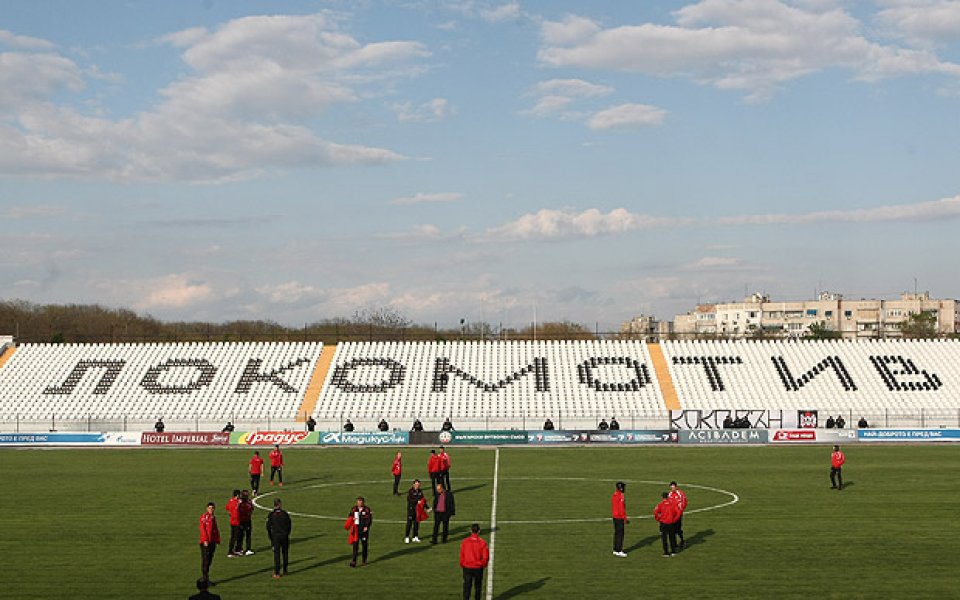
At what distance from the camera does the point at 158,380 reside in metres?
80.5

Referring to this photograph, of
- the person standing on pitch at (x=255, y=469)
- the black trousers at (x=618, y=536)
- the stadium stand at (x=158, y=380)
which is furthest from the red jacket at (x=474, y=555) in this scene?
the stadium stand at (x=158, y=380)

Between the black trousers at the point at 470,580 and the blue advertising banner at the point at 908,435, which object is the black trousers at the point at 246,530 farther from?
the blue advertising banner at the point at 908,435

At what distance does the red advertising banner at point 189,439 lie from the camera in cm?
6088

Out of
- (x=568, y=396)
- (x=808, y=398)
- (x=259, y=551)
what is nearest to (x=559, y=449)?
(x=568, y=396)

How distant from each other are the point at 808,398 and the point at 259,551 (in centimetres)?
5811

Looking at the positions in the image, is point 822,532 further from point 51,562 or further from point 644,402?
point 644,402

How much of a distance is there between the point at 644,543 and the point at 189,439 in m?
40.6

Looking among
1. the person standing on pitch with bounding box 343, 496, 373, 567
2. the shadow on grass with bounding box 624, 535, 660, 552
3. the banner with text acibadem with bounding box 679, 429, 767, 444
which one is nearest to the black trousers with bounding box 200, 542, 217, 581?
the person standing on pitch with bounding box 343, 496, 373, 567

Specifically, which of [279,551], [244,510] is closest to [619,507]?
[279,551]

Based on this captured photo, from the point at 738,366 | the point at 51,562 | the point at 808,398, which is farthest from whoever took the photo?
the point at 738,366

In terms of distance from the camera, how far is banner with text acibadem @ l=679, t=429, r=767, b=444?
2377 inches

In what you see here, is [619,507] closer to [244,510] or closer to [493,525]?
[493,525]

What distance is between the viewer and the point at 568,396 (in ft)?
251

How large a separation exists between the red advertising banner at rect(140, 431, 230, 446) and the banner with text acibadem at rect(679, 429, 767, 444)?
28.3m
